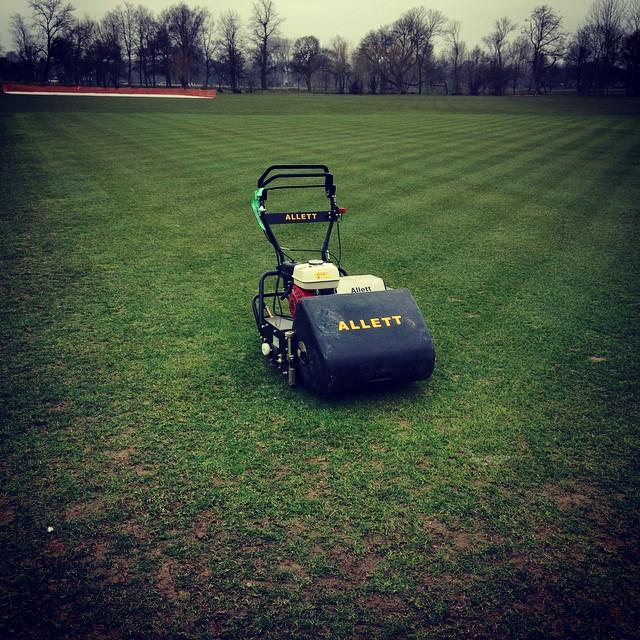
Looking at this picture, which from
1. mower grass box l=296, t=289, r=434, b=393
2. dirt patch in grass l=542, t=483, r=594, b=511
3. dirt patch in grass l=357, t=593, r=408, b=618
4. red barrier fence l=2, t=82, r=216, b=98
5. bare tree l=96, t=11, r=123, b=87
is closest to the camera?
dirt patch in grass l=357, t=593, r=408, b=618

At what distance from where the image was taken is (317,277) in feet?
16.6

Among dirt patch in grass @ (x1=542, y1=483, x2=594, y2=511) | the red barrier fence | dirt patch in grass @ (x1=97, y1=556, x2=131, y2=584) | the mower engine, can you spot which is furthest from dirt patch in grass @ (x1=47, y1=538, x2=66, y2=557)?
the red barrier fence

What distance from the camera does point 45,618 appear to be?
8.90 ft

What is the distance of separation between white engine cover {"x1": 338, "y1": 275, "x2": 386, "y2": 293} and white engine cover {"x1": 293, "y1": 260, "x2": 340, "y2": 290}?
0.15 m

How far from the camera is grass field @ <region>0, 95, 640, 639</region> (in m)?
2.84

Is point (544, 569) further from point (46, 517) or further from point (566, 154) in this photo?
point (566, 154)

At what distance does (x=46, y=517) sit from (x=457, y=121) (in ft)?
117

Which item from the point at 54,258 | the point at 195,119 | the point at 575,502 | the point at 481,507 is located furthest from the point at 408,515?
the point at 195,119

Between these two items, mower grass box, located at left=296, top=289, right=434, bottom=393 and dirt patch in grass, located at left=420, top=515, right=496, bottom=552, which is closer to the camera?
dirt patch in grass, located at left=420, top=515, right=496, bottom=552

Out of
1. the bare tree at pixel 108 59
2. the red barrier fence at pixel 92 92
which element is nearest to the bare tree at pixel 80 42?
the bare tree at pixel 108 59

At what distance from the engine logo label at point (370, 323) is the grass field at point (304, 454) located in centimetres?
68

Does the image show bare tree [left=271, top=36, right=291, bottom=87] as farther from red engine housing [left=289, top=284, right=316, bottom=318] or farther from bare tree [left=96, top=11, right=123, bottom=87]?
red engine housing [left=289, top=284, right=316, bottom=318]

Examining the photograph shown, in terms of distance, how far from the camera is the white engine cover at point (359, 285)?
4.99 m

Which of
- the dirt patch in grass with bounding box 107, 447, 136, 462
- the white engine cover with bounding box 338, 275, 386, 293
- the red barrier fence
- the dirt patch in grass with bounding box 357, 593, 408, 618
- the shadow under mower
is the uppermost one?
the red barrier fence
